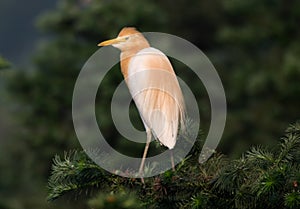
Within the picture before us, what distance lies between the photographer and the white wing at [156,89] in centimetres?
269

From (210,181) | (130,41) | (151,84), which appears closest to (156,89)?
(151,84)

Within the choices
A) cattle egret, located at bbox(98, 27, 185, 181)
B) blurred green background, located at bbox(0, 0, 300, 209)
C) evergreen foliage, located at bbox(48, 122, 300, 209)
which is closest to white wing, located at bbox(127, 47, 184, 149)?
cattle egret, located at bbox(98, 27, 185, 181)

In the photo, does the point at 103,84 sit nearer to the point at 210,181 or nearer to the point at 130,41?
the point at 130,41

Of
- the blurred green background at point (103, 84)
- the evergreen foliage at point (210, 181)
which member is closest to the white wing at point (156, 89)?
the evergreen foliage at point (210, 181)

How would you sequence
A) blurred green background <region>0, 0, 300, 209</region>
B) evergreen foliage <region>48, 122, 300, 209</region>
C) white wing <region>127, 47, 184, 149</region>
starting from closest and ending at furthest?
evergreen foliage <region>48, 122, 300, 209</region>, white wing <region>127, 47, 184, 149</region>, blurred green background <region>0, 0, 300, 209</region>

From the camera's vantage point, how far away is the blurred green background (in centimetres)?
980

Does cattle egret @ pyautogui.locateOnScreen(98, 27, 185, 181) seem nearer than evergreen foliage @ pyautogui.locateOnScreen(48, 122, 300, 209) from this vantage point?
No

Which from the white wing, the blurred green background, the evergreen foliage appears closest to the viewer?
the evergreen foliage

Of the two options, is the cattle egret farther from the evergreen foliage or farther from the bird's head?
the evergreen foliage

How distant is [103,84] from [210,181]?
7119 millimetres

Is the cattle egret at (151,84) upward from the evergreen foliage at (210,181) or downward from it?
upward

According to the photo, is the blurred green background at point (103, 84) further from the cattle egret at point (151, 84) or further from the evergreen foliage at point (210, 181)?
the evergreen foliage at point (210, 181)

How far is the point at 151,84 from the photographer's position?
109 inches

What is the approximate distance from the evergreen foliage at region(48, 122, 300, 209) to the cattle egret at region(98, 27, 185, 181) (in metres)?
0.30
